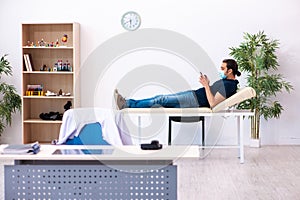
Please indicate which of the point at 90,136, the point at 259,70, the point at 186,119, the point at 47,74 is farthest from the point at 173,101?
the point at 90,136

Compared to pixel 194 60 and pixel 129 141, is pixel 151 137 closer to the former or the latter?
pixel 194 60

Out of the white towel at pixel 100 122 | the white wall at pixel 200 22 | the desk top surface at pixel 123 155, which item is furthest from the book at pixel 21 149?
the white wall at pixel 200 22

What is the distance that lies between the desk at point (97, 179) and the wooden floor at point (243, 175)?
108 centimetres

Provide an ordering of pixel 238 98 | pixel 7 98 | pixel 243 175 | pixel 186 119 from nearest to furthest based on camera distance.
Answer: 1. pixel 243 175
2. pixel 238 98
3. pixel 186 119
4. pixel 7 98

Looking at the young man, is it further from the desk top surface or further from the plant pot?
the desk top surface

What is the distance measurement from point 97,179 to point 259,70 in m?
3.70

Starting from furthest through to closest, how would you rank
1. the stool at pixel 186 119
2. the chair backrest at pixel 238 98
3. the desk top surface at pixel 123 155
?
the stool at pixel 186 119, the chair backrest at pixel 238 98, the desk top surface at pixel 123 155

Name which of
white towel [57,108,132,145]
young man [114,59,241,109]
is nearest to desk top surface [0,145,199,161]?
white towel [57,108,132,145]

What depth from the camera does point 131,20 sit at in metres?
7.16

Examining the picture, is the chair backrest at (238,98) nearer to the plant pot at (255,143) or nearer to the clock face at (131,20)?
the plant pot at (255,143)

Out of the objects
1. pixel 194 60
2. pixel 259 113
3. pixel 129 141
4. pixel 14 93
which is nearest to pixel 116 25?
pixel 194 60

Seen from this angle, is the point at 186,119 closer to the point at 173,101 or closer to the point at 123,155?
the point at 173,101

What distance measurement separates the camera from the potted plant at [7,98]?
6918mm

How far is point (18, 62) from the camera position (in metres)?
7.30
